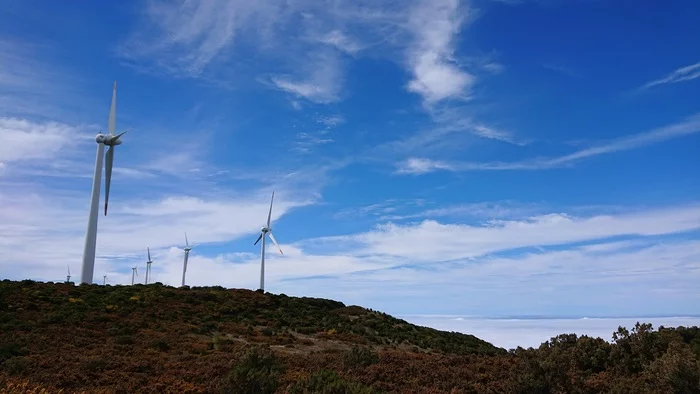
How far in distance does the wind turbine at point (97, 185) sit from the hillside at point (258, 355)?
5.16 metres

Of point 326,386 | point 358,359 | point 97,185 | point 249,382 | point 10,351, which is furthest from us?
point 97,185

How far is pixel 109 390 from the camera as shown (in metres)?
17.4

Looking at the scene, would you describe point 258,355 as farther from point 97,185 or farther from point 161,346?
point 97,185

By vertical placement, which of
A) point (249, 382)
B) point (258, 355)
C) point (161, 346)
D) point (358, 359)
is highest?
point (258, 355)

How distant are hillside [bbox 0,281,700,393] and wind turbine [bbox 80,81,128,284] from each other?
516cm

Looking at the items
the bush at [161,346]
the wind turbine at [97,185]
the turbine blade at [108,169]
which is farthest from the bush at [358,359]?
the turbine blade at [108,169]

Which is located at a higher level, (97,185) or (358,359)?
(97,185)

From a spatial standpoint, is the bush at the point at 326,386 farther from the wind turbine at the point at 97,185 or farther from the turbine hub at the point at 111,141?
the turbine hub at the point at 111,141

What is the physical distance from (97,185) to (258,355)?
47961 mm

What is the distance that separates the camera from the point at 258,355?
19.0 m

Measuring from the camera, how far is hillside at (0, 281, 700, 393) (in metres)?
16.8

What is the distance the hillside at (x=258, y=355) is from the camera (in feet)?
55.2

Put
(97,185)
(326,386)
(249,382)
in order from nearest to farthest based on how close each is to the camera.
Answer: (326,386), (249,382), (97,185)

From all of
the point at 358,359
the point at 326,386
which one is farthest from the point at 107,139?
the point at 326,386
